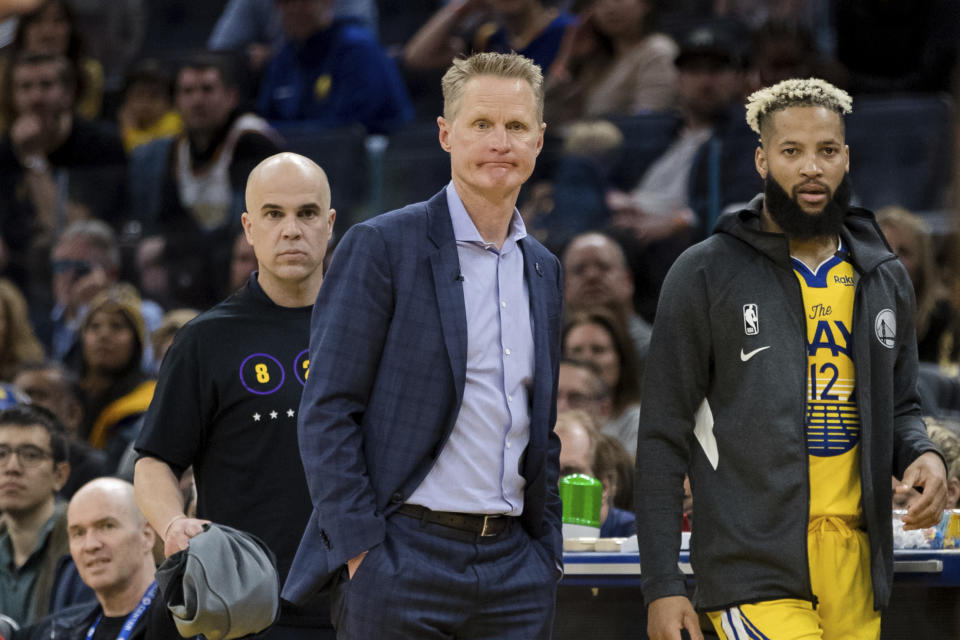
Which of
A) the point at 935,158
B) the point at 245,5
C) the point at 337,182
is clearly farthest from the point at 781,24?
the point at 245,5

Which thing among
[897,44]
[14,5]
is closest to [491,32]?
[897,44]

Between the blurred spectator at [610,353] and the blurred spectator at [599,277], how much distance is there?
0.37 meters

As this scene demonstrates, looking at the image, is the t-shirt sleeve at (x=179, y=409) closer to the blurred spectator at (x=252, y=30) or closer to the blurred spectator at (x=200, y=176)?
the blurred spectator at (x=200, y=176)

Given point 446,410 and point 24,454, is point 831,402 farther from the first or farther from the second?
point 24,454

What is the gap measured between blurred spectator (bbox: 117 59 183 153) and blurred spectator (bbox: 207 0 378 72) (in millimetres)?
446

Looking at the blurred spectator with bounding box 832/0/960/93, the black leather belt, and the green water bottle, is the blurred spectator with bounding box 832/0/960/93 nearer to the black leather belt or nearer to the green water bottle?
the green water bottle

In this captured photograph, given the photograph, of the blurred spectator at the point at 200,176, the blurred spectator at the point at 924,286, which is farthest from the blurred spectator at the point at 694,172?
the blurred spectator at the point at 200,176

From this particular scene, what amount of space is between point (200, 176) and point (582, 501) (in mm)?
5103

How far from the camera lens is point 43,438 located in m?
5.79

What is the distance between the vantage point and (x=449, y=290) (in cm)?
279

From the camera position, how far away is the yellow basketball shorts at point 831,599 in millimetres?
2947

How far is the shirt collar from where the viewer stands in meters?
2.88

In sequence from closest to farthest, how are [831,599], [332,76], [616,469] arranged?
1. [831,599]
2. [616,469]
3. [332,76]

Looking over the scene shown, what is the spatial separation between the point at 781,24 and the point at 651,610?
5.31m
